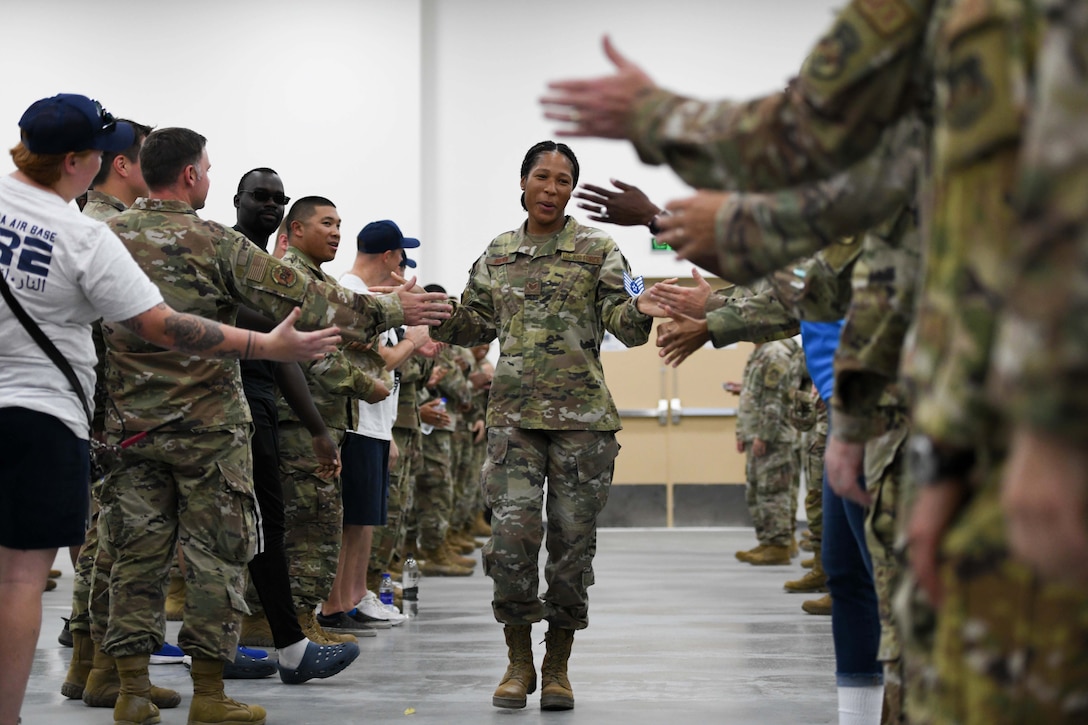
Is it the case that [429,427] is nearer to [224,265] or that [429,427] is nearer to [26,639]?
[224,265]

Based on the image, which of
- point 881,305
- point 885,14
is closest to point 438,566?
point 881,305

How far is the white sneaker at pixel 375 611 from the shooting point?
18.8ft

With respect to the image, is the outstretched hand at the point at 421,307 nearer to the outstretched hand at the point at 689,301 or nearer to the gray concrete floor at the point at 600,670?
the outstretched hand at the point at 689,301

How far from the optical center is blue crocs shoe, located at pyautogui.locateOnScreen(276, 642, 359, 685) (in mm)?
4086

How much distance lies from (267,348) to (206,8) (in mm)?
10368

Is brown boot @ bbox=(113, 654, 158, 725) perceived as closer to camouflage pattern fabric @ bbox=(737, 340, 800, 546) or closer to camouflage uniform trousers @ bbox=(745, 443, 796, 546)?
camouflage pattern fabric @ bbox=(737, 340, 800, 546)

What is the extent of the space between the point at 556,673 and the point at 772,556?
580cm

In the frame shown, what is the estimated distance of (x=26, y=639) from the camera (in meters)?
2.80

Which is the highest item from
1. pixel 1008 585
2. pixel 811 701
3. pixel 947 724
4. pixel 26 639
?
pixel 1008 585

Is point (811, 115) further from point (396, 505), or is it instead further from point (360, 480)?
point (396, 505)

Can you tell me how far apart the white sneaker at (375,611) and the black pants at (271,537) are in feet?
4.93

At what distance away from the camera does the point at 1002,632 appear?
1189 millimetres

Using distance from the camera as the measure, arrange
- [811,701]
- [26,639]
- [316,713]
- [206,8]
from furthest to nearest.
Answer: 1. [206,8]
2. [811,701]
3. [316,713]
4. [26,639]

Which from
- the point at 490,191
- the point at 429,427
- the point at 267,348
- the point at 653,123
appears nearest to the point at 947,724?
the point at 653,123
